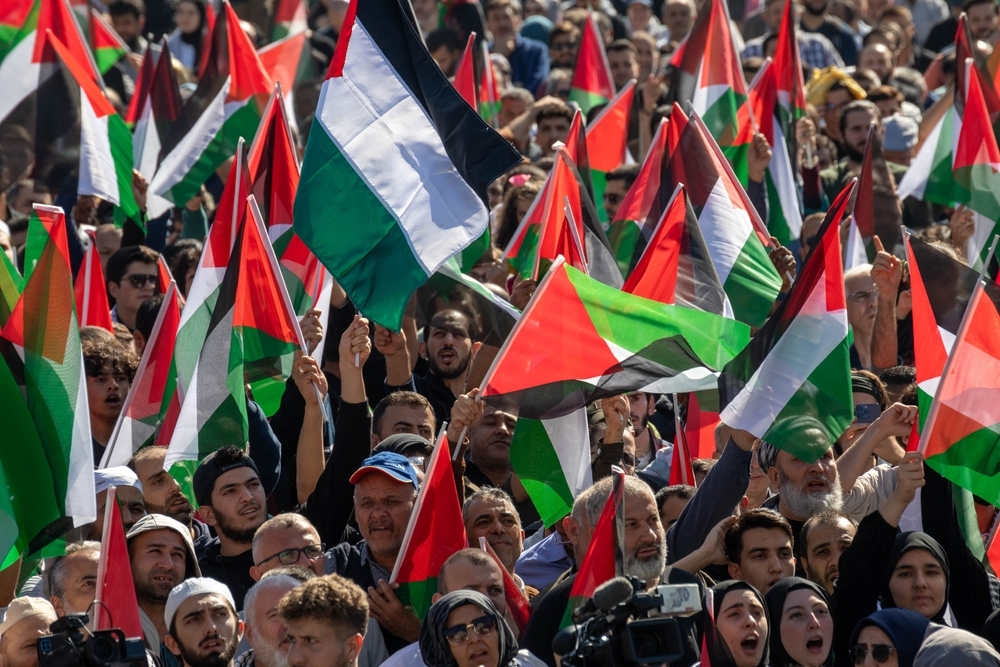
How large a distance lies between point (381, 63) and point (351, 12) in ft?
0.90

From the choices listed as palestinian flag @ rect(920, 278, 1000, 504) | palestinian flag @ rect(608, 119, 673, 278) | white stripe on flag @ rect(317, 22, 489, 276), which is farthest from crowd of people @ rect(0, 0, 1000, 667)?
palestinian flag @ rect(608, 119, 673, 278)

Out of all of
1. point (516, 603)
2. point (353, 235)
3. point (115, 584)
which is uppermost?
point (353, 235)

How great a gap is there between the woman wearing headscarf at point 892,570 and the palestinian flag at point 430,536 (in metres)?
1.55

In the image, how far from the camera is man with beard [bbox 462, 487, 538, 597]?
7410 millimetres

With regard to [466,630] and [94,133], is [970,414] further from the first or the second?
[94,133]

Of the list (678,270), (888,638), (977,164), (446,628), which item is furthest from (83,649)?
(977,164)

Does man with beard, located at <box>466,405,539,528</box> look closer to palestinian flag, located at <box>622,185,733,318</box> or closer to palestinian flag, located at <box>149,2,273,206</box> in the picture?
palestinian flag, located at <box>622,185,733,318</box>

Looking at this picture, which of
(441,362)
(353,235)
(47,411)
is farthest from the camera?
(441,362)

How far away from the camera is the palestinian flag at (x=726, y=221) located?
8906 mm

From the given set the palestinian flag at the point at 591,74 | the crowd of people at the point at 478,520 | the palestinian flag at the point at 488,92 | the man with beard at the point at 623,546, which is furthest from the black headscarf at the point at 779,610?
the palestinian flag at the point at 591,74

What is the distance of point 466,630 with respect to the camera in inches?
244

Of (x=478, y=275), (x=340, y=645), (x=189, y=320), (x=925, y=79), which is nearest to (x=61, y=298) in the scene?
(x=189, y=320)

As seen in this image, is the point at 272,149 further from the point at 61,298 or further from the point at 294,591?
the point at 294,591

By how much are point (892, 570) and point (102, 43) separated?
997 centimetres
